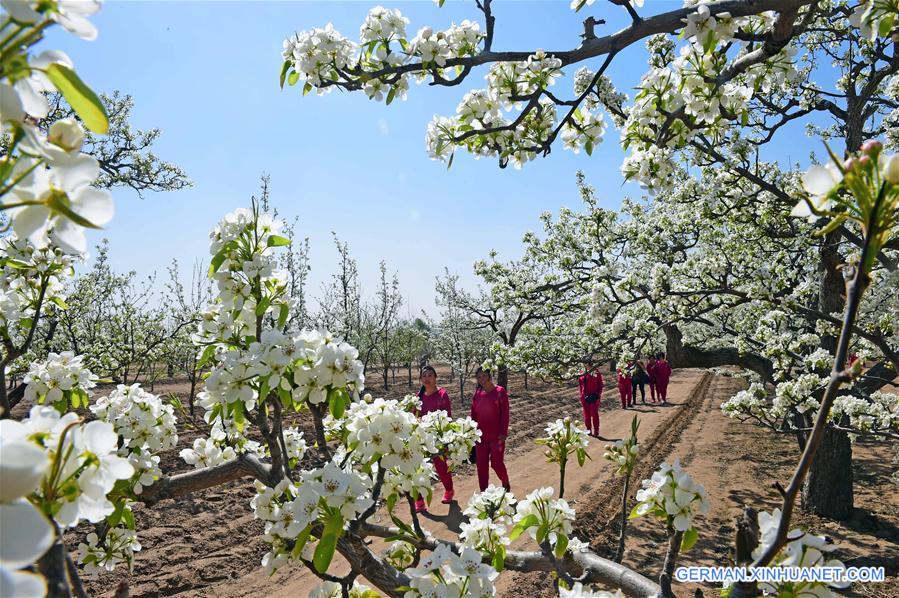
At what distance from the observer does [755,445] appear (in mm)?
10586

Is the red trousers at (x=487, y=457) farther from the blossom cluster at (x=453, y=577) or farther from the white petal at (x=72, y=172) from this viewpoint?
the white petal at (x=72, y=172)

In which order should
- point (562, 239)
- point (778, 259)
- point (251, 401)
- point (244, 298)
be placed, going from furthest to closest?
point (562, 239) → point (778, 259) → point (244, 298) → point (251, 401)

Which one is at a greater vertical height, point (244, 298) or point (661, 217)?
point (661, 217)

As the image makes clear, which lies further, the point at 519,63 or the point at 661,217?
the point at 661,217

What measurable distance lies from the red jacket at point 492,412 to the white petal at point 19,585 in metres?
6.21

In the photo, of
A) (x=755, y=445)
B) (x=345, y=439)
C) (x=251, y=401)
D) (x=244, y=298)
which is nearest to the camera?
(x=251, y=401)

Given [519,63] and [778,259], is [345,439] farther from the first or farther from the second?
[778,259]

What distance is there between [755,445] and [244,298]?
1181cm

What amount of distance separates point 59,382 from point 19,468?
2140 millimetres

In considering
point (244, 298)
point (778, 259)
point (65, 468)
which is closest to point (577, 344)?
point (778, 259)

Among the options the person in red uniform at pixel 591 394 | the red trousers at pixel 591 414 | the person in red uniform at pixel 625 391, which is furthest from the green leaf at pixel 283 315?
the person in red uniform at pixel 625 391

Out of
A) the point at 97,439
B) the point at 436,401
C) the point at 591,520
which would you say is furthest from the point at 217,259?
the point at 591,520

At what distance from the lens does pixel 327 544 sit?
4.62ft

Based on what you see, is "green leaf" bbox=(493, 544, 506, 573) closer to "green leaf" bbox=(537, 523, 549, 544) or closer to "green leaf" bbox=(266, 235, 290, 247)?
"green leaf" bbox=(537, 523, 549, 544)
